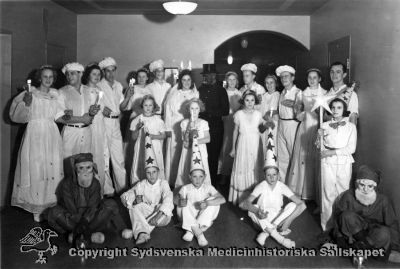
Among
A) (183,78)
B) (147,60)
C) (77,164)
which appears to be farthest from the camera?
(147,60)

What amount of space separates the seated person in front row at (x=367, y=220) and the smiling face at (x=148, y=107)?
2787 mm

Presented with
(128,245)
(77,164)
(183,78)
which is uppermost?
(183,78)

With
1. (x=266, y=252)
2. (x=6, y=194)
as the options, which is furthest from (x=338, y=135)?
(x=6, y=194)

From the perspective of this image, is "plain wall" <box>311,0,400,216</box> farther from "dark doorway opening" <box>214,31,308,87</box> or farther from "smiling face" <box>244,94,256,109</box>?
"dark doorway opening" <box>214,31,308,87</box>

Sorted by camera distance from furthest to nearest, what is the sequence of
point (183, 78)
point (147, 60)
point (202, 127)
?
point (147, 60) → point (183, 78) → point (202, 127)

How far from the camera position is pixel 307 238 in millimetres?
4574

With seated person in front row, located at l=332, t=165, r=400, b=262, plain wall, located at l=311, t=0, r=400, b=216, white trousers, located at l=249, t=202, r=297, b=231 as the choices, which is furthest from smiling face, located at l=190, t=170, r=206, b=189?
plain wall, located at l=311, t=0, r=400, b=216

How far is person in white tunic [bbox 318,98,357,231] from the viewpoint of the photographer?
15.0 feet

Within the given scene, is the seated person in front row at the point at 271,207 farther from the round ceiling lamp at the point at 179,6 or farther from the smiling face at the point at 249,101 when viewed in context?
the round ceiling lamp at the point at 179,6

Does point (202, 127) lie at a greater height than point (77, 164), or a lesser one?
greater

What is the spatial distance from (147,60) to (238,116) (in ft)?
12.5

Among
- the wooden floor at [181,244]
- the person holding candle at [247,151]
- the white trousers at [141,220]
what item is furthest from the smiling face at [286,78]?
the white trousers at [141,220]

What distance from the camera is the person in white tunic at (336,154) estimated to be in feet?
15.0

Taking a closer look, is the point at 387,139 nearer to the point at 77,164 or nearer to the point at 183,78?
the point at 183,78
